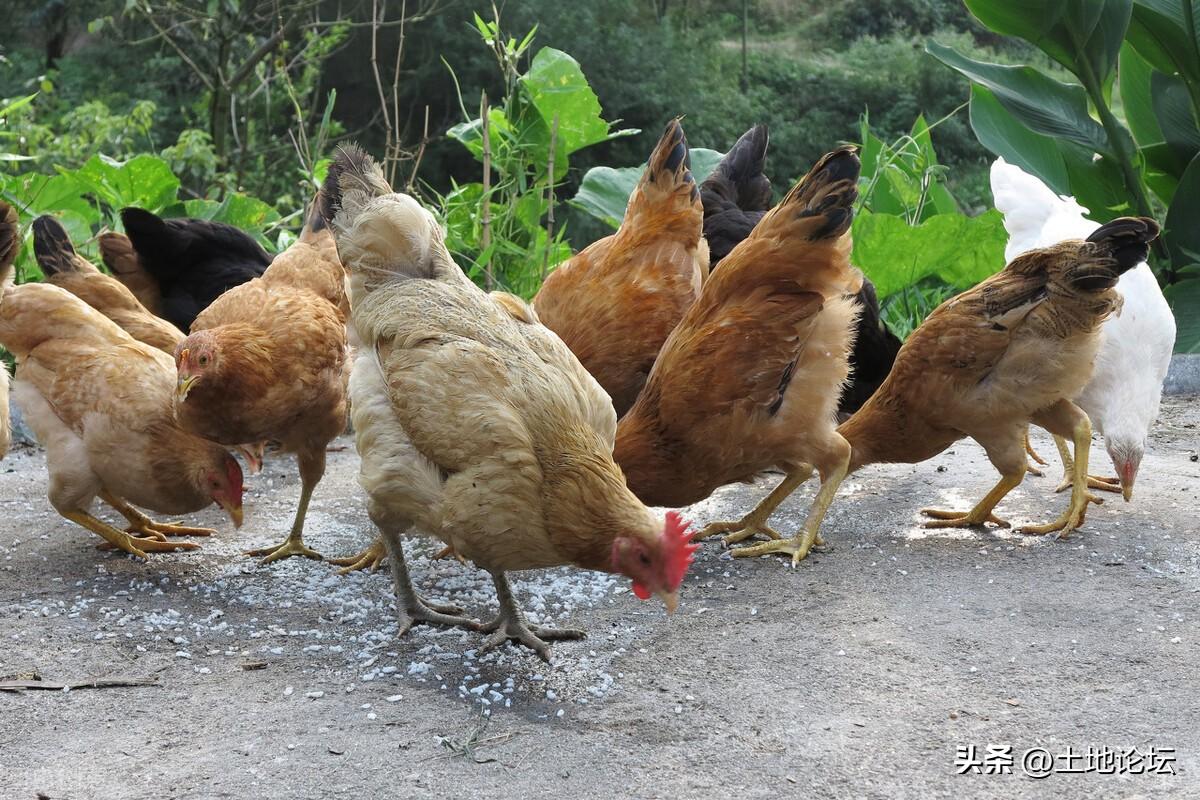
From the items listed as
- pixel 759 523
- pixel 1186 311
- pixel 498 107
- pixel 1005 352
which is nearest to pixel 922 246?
pixel 1186 311

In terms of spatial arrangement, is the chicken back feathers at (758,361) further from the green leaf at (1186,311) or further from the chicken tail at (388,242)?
the green leaf at (1186,311)

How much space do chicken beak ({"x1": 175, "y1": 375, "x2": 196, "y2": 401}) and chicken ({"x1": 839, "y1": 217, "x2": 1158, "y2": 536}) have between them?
2.60 m

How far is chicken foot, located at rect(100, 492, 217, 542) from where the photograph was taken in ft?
15.1

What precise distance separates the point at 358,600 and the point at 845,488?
2.46 meters

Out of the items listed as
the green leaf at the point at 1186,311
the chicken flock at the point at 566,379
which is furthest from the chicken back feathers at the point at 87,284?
the green leaf at the point at 1186,311

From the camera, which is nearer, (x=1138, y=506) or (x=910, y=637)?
(x=910, y=637)

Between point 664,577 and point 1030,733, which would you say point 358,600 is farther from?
point 1030,733

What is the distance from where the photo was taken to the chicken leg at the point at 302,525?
4391 mm

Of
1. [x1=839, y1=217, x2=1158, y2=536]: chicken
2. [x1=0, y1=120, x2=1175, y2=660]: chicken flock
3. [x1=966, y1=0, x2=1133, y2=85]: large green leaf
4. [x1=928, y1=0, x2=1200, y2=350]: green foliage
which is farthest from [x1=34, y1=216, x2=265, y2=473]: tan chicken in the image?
[x1=966, y1=0, x2=1133, y2=85]: large green leaf

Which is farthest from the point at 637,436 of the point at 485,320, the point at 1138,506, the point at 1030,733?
the point at 1138,506

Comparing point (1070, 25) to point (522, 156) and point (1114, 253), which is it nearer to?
point (1114, 253)

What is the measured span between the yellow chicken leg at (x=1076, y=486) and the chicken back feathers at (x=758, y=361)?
97 cm

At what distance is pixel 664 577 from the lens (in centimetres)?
290

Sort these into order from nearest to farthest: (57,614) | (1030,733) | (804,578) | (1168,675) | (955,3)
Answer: (1030,733) < (1168,675) < (57,614) < (804,578) < (955,3)
